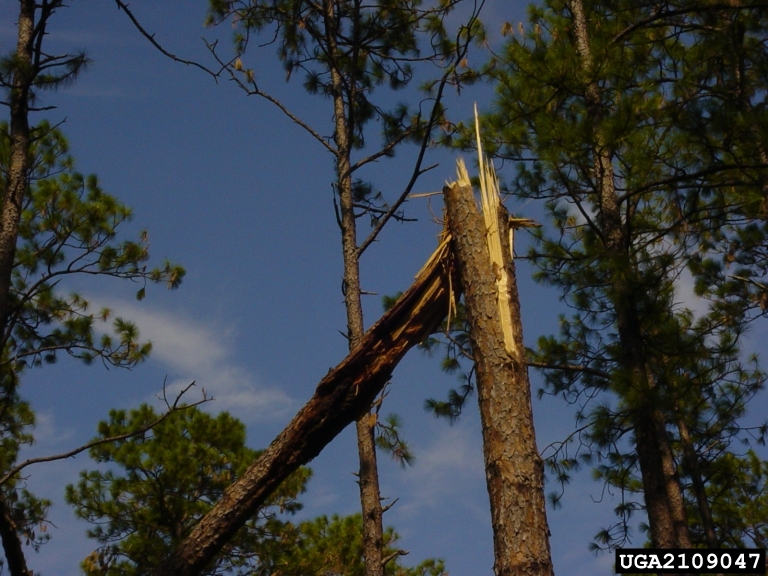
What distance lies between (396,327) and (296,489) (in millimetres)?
10226

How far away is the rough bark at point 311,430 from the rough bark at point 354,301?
174cm

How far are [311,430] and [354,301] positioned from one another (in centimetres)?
423

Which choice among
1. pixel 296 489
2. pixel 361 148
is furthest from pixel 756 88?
pixel 296 489

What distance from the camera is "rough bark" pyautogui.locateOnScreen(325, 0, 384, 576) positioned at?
816cm

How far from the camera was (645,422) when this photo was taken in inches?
326

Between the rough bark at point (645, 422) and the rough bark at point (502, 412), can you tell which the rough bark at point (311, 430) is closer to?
the rough bark at point (502, 412)

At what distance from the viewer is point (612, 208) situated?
30.2 ft

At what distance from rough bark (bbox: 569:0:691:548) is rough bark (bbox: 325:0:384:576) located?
9.18ft

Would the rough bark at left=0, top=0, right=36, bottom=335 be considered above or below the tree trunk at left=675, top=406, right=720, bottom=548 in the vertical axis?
above

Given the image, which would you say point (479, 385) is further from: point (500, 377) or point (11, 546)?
point (11, 546)

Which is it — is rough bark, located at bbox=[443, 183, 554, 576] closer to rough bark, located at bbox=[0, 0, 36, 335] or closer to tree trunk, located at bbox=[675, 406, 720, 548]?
rough bark, located at bbox=[0, 0, 36, 335]

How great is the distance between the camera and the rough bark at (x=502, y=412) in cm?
429

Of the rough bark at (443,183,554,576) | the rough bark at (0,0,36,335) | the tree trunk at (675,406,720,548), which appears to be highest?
the rough bark at (0,0,36,335)

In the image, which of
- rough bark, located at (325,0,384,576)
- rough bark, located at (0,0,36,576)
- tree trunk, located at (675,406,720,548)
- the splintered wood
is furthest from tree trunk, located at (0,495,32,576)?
tree trunk, located at (675,406,720,548)
